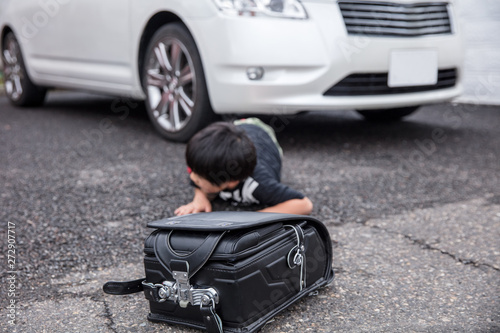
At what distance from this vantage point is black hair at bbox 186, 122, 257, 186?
6.77 feet

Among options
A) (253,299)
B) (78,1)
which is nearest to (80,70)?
(78,1)

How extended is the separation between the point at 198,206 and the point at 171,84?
1.47 m

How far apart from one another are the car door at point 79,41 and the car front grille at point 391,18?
149cm

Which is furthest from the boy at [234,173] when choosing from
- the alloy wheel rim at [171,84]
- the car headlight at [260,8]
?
the alloy wheel rim at [171,84]

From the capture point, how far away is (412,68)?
3.48m

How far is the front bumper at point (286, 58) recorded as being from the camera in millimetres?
3156

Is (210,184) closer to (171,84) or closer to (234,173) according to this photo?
(234,173)

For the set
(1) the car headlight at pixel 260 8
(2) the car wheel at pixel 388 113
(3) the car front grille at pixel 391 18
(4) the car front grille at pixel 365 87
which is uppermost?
(1) the car headlight at pixel 260 8

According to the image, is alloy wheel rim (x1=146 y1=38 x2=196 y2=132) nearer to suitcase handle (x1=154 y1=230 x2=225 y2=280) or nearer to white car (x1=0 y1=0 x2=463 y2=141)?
white car (x1=0 y1=0 x2=463 y2=141)

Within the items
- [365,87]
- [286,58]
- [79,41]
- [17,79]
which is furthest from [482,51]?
[17,79]

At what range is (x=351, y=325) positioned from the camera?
1.48 meters

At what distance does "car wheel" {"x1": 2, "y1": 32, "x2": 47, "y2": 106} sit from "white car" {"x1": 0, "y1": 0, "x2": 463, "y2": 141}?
1505 mm

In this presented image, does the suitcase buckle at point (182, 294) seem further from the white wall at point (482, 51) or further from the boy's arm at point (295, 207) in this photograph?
the white wall at point (482, 51)

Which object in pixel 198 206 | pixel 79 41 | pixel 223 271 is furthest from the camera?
pixel 79 41
